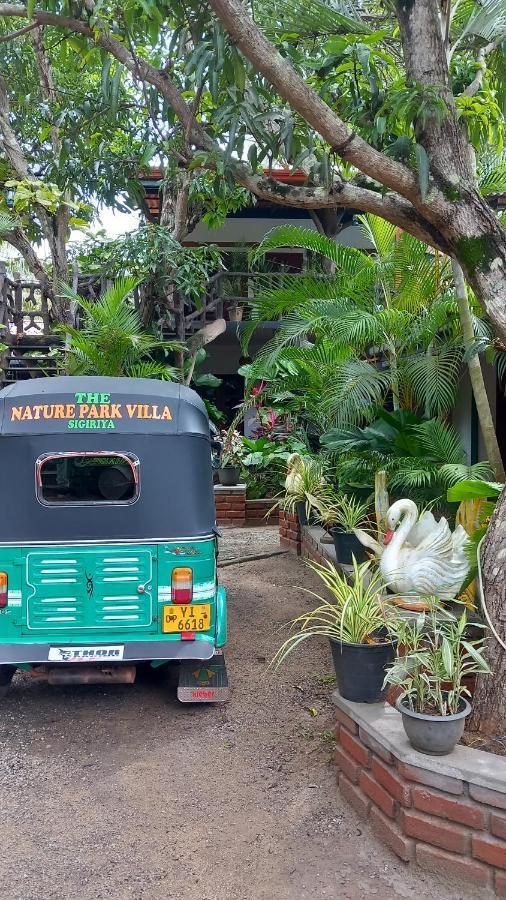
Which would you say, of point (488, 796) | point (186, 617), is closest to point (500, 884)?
point (488, 796)

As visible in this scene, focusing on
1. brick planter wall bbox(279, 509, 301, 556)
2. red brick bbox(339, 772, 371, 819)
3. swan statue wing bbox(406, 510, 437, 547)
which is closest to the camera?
red brick bbox(339, 772, 371, 819)

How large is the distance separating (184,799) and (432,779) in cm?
138

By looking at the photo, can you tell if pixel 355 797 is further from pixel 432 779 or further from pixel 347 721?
pixel 432 779

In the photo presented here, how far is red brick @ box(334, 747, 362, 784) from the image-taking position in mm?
3240

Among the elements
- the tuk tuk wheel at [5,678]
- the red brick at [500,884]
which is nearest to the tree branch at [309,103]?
the red brick at [500,884]

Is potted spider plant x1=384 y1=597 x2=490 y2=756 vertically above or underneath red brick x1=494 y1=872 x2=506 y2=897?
above

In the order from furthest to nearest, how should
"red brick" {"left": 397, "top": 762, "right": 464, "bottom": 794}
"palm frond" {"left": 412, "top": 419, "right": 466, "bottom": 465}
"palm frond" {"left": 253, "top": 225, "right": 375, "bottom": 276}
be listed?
"palm frond" {"left": 253, "top": 225, "right": 375, "bottom": 276} < "palm frond" {"left": 412, "top": 419, "right": 466, "bottom": 465} < "red brick" {"left": 397, "top": 762, "right": 464, "bottom": 794}

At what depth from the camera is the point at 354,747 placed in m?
3.27

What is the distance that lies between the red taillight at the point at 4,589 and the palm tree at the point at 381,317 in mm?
3385

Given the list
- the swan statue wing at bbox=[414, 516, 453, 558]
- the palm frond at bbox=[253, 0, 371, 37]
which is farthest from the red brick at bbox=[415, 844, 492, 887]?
the palm frond at bbox=[253, 0, 371, 37]

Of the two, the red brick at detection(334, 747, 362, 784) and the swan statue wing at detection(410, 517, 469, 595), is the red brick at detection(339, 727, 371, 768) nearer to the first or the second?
the red brick at detection(334, 747, 362, 784)

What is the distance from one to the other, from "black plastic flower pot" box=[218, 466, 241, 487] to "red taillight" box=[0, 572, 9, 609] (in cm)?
710

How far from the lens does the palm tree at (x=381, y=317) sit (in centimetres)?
611

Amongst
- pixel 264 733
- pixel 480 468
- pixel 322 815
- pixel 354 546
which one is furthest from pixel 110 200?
pixel 322 815
